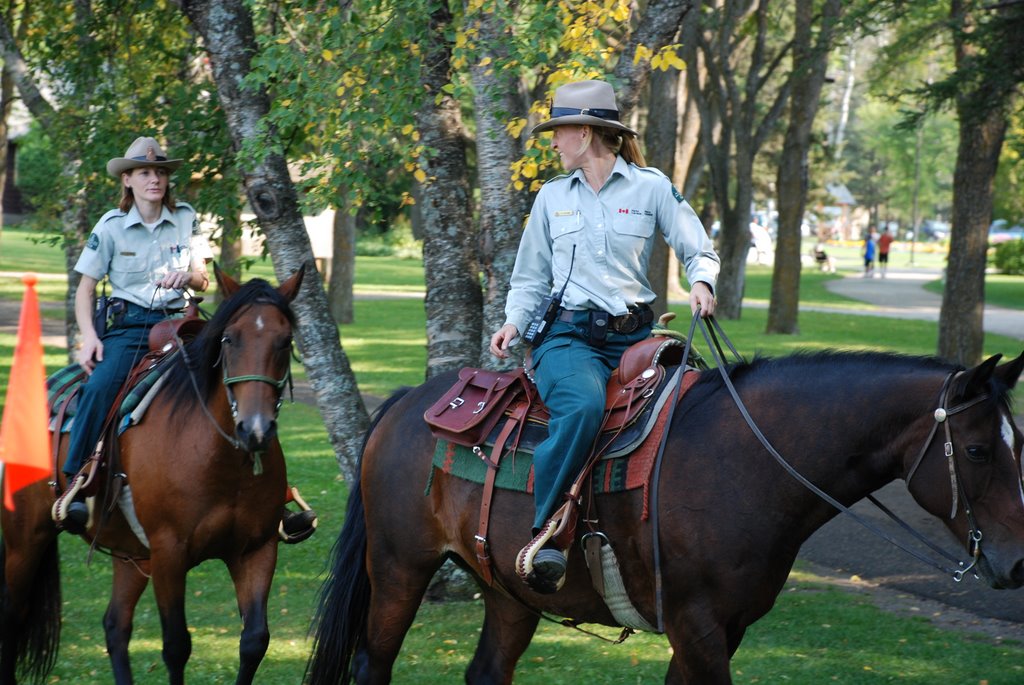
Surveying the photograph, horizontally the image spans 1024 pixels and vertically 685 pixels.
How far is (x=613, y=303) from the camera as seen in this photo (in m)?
5.12

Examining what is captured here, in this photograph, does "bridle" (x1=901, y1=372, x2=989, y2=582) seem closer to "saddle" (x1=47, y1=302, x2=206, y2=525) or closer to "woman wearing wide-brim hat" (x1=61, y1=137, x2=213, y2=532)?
"saddle" (x1=47, y1=302, x2=206, y2=525)

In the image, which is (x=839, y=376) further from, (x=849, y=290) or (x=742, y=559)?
(x=849, y=290)

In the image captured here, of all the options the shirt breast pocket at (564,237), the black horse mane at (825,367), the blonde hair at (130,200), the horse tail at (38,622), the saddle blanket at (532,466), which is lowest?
the horse tail at (38,622)

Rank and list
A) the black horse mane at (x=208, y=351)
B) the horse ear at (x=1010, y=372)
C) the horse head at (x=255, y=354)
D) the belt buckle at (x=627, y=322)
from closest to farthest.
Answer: the horse ear at (x=1010, y=372)
the belt buckle at (x=627, y=322)
the horse head at (x=255, y=354)
the black horse mane at (x=208, y=351)

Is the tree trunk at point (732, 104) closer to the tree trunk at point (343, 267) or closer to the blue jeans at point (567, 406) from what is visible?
the tree trunk at point (343, 267)

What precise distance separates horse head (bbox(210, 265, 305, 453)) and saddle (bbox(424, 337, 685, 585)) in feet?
2.51

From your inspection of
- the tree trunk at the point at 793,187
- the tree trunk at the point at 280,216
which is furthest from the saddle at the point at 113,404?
the tree trunk at the point at 793,187

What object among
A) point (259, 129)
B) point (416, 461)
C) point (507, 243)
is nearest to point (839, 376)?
point (416, 461)

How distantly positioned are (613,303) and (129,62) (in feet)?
27.1

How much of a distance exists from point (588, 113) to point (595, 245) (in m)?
0.58

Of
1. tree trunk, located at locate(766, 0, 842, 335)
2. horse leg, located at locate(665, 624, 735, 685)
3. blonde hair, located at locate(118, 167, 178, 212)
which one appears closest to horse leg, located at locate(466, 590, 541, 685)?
horse leg, located at locate(665, 624, 735, 685)

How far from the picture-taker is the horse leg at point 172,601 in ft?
19.4

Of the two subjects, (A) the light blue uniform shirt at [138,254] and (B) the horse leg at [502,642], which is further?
(A) the light blue uniform shirt at [138,254]

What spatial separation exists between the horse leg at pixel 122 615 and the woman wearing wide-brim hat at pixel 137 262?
1.10 metres
